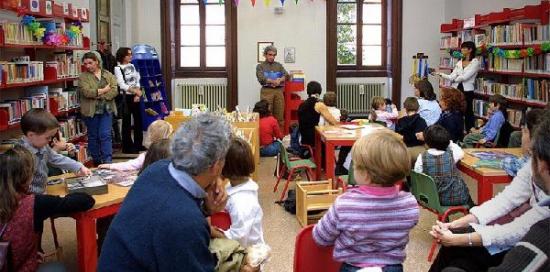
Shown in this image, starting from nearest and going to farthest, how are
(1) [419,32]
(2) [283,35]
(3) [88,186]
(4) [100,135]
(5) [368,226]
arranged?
(5) [368,226] → (3) [88,186] → (4) [100,135] → (2) [283,35] → (1) [419,32]

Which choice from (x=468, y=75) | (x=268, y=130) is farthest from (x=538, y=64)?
(x=268, y=130)

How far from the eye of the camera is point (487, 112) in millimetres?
8672

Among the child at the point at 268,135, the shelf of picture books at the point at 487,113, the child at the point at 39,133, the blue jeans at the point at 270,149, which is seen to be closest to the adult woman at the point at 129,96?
the child at the point at 268,135

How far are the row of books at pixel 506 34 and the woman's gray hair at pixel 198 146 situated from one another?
6.97m

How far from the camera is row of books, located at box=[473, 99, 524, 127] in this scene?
26.4 feet

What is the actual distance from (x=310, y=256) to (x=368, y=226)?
0.26m

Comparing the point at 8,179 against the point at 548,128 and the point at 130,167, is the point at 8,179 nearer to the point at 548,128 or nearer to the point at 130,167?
the point at 130,167

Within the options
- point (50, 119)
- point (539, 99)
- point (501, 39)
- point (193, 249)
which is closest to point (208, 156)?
point (193, 249)

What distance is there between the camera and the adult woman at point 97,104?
705cm

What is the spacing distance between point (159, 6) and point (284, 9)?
2.21 m

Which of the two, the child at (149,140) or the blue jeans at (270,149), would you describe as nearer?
the child at (149,140)

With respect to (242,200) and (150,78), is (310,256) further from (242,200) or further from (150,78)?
(150,78)

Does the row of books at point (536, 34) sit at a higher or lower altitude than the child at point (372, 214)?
higher

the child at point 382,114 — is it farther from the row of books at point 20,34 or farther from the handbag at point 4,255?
the handbag at point 4,255
